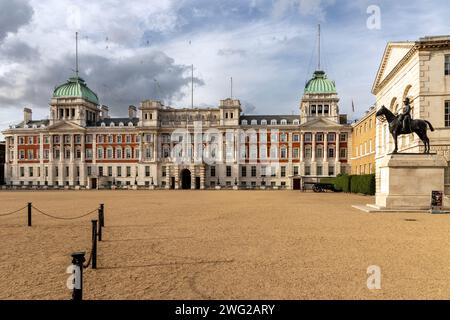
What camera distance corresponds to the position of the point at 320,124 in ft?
242

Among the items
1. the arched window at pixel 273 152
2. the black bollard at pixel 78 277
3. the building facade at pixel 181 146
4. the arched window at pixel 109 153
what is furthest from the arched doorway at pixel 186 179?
the black bollard at pixel 78 277

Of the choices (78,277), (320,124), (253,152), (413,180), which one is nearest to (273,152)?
(253,152)

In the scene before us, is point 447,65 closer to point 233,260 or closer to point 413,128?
point 413,128

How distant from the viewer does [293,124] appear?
2975 inches

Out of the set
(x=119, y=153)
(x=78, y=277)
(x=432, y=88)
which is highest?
(x=432, y=88)

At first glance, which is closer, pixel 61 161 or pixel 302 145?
pixel 302 145

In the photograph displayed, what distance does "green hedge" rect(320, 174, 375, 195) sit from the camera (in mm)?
38750

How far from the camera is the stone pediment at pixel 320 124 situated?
73062 millimetres

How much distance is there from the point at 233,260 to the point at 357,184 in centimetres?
3983

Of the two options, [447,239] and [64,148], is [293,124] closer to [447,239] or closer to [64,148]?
[64,148]

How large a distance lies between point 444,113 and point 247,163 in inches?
1987

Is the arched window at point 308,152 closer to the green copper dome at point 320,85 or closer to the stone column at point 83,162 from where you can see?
the green copper dome at point 320,85

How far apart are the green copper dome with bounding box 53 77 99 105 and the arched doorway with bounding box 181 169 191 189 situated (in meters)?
32.0
